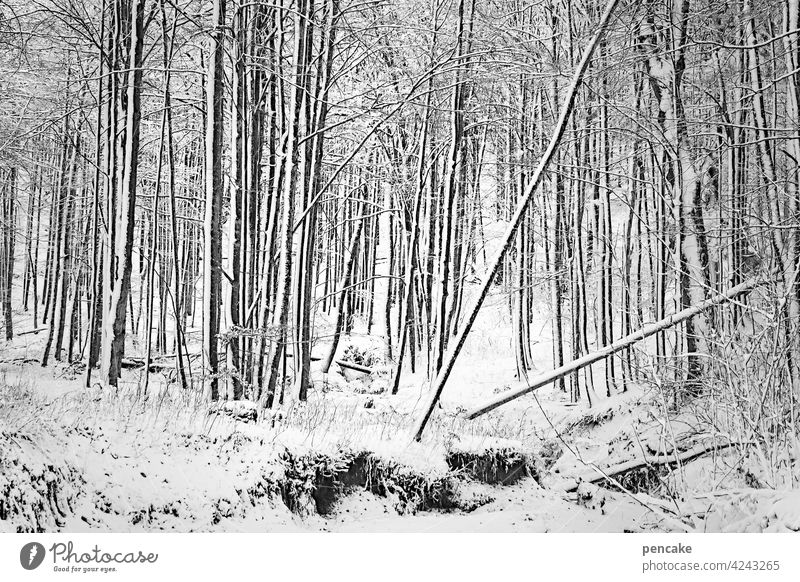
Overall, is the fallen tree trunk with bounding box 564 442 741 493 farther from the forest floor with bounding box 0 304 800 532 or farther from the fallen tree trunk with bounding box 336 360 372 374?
the fallen tree trunk with bounding box 336 360 372 374

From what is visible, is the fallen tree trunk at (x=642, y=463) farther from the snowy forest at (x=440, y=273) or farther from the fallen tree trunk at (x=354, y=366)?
the fallen tree trunk at (x=354, y=366)

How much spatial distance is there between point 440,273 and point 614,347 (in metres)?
1.58

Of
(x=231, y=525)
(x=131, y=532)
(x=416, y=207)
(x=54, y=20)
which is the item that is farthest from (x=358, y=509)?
(x=416, y=207)

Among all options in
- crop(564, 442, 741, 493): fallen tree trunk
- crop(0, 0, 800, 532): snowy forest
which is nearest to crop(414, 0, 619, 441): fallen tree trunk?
crop(0, 0, 800, 532): snowy forest

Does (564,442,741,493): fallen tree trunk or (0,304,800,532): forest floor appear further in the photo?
(564,442,741,493): fallen tree trunk

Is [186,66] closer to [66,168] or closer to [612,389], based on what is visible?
[66,168]

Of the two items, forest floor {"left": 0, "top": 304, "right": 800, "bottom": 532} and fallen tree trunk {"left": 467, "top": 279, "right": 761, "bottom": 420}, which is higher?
fallen tree trunk {"left": 467, "top": 279, "right": 761, "bottom": 420}

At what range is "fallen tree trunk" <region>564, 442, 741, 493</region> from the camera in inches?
99.8

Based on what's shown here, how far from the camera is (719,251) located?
2.87m

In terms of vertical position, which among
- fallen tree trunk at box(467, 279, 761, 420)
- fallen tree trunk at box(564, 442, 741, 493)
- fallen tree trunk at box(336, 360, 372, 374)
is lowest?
fallen tree trunk at box(564, 442, 741, 493)

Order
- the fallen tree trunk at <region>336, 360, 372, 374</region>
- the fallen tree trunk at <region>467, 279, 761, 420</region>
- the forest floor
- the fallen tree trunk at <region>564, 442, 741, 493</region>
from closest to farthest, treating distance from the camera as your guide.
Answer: the forest floor
the fallen tree trunk at <region>564, 442, 741, 493</region>
the fallen tree trunk at <region>467, 279, 761, 420</region>
the fallen tree trunk at <region>336, 360, 372, 374</region>

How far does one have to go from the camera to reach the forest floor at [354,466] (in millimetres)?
2064

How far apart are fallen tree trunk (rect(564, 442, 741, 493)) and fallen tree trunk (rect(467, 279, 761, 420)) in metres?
0.51

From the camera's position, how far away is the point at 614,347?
2.84 meters
